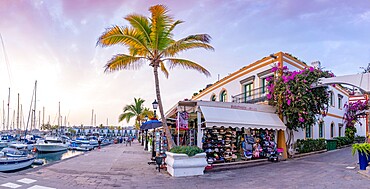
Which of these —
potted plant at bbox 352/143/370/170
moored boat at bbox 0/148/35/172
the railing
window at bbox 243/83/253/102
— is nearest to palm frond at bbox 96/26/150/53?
the railing

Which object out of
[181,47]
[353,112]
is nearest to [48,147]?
[181,47]

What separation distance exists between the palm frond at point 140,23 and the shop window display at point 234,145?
5.81 m

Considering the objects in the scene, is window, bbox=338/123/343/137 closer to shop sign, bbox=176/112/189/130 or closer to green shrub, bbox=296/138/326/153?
green shrub, bbox=296/138/326/153

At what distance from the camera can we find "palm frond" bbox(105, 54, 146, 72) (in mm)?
15031

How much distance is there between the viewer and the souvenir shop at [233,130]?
1501cm

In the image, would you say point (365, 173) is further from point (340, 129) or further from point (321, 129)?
point (340, 129)

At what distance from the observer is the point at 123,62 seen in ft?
50.0

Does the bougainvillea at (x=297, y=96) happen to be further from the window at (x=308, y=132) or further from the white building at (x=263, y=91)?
the window at (x=308, y=132)

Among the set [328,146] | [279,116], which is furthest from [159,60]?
[328,146]

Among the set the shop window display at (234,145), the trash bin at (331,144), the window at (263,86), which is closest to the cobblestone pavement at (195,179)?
the shop window display at (234,145)

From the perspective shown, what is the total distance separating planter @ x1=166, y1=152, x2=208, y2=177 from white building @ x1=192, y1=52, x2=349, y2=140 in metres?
8.40

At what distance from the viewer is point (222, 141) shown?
16016mm

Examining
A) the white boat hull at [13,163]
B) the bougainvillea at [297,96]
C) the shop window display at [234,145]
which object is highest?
the bougainvillea at [297,96]

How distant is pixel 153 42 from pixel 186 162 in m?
6.10
